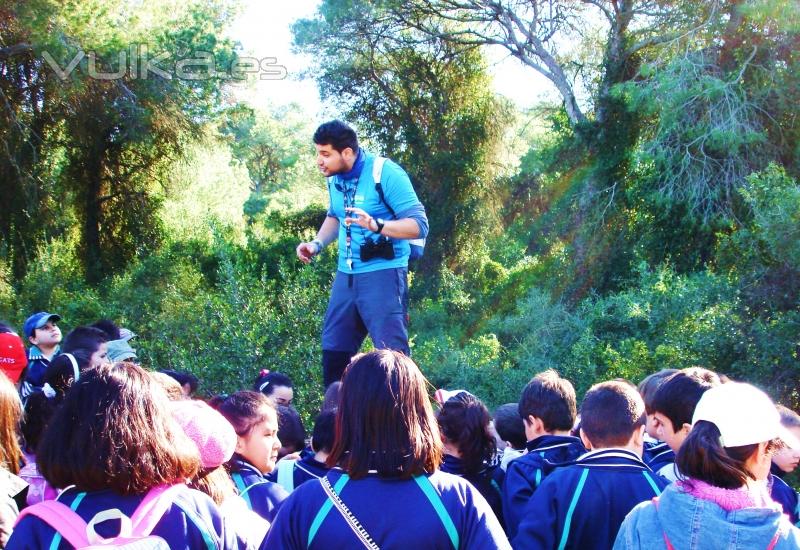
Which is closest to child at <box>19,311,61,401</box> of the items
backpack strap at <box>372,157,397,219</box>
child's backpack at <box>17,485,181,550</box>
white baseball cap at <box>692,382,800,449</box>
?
backpack strap at <box>372,157,397,219</box>

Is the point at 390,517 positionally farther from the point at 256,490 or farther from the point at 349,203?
the point at 349,203

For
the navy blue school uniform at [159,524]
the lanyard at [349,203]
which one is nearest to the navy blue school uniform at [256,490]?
the navy blue school uniform at [159,524]

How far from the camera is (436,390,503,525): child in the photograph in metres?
3.54

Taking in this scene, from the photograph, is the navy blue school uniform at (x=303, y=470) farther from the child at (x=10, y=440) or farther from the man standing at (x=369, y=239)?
the man standing at (x=369, y=239)

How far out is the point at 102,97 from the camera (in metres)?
13.6

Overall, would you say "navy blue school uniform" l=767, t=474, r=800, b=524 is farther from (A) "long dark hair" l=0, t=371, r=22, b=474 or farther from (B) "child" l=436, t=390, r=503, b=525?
(A) "long dark hair" l=0, t=371, r=22, b=474

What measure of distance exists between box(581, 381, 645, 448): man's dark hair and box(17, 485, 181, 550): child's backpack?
1584mm

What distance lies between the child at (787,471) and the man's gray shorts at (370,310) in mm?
2331

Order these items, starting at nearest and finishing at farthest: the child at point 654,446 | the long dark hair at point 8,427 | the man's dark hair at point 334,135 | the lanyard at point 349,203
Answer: the long dark hair at point 8,427 → the child at point 654,446 → the man's dark hair at point 334,135 → the lanyard at point 349,203

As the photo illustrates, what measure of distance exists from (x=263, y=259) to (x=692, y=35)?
9715 millimetres

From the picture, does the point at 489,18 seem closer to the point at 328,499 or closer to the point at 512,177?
the point at 512,177

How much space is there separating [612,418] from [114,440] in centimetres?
175

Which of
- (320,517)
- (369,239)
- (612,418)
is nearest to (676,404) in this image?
(612,418)

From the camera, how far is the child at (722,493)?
2.12 meters
